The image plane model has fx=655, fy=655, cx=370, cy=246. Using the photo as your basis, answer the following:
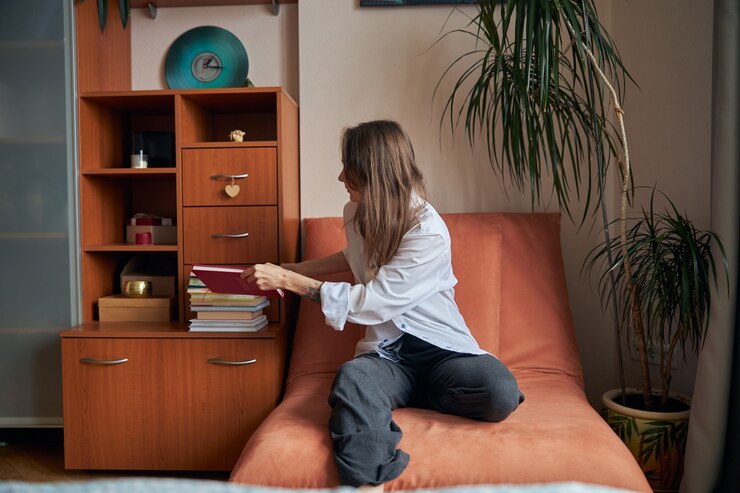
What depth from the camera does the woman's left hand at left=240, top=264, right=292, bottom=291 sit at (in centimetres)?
189

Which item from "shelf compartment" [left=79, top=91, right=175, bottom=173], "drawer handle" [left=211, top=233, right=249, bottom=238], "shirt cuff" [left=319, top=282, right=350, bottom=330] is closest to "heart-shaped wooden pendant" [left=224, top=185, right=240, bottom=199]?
"drawer handle" [left=211, top=233, right=249, bottom=238]

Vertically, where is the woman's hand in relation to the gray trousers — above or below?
above

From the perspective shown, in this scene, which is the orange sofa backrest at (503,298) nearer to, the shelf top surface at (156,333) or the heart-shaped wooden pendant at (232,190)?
the shelf top surface at (156,333)

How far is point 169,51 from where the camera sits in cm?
276

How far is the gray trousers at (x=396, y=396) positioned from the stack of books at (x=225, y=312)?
1.79 feet

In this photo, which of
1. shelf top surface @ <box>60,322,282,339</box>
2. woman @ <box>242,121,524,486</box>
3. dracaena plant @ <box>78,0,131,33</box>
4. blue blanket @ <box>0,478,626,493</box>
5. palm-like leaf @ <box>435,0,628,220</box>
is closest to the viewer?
blue blanket @ <box>0,478,626,493</box>

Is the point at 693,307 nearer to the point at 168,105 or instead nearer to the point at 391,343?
the point at 391,343

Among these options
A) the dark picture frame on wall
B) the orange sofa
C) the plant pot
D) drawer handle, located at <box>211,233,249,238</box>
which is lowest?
the plant pot

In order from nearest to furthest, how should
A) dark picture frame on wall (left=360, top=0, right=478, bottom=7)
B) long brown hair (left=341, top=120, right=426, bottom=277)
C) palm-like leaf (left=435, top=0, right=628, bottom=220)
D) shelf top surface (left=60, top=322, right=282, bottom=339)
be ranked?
long brown hair (left=341, top=120, right=426, bottom=277), palm-like leaf (left=435, top=0, right=628, bottom=220), shelf top surface (left=60, top=322, right=282, bottom=339), dark picture frame on wall (left=360, top=0, right=478, bottom=7)

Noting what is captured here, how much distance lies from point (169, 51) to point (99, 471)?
1685mm

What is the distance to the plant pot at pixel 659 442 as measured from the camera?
6.41ft

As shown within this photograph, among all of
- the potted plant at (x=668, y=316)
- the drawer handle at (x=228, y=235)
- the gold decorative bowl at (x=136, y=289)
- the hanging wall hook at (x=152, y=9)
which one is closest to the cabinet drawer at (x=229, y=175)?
the drawer handle at (x=228, y=235)

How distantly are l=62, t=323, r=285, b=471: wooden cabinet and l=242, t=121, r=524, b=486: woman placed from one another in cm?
46

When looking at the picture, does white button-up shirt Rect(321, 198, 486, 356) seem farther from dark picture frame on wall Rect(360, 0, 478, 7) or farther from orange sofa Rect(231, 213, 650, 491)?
dark picture frame on wall Rect(360, 0, 478, 7)
